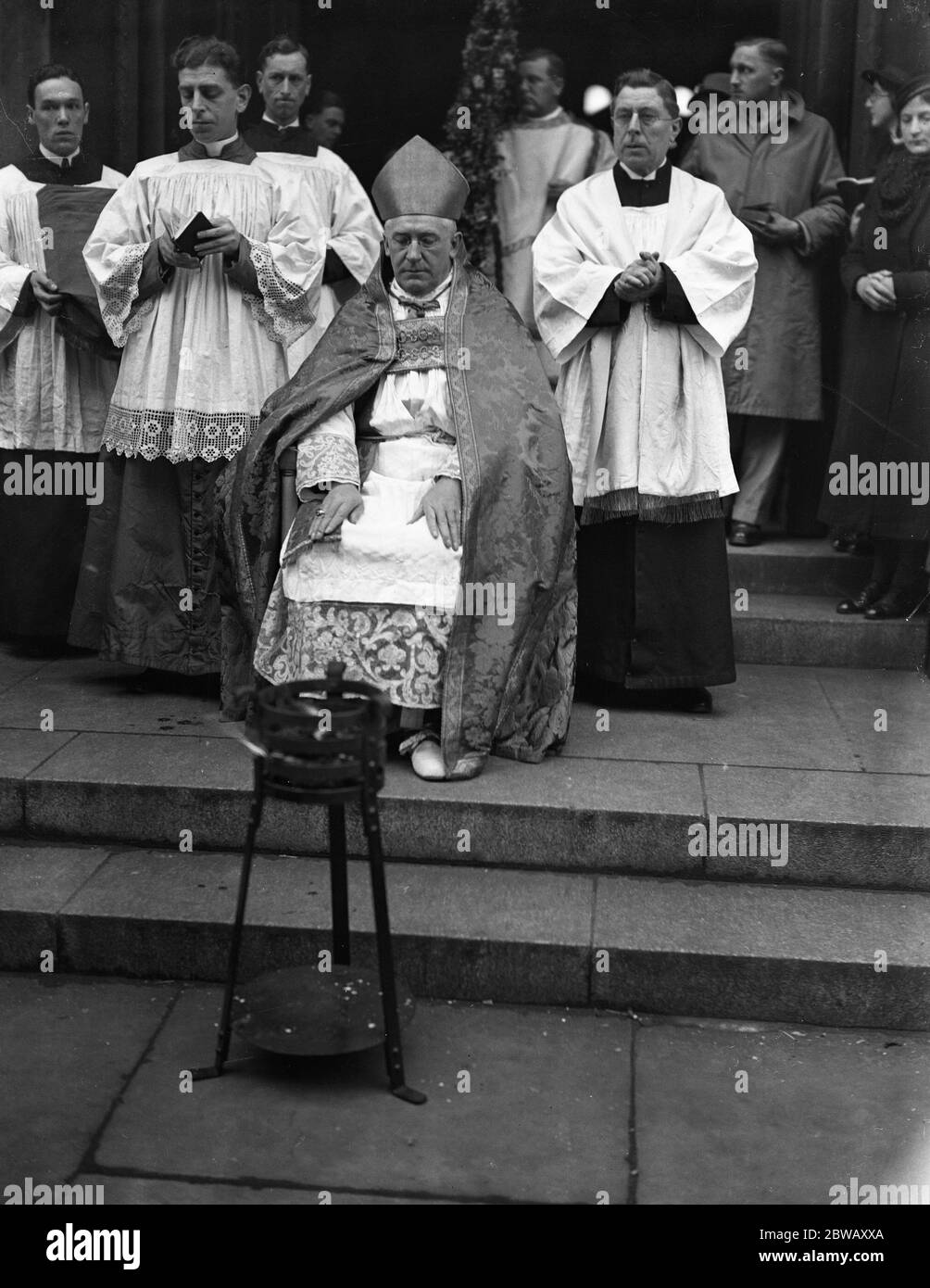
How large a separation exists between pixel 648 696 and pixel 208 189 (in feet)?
7.62

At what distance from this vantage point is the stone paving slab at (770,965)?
4125 mm

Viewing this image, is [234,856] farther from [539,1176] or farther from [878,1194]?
[878,1194]

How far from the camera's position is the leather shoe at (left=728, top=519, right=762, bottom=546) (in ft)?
21.6

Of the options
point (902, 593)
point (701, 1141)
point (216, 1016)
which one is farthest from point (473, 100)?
point (701, 1141)

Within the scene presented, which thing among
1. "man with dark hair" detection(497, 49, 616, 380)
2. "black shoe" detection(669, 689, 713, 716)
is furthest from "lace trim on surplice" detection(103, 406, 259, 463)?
"man with dark hair" detection(497, 49, 616, 380)

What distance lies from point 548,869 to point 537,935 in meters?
0.39

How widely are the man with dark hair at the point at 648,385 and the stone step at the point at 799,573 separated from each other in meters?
0.96

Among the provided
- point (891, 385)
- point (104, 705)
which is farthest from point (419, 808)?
point (891, 385)

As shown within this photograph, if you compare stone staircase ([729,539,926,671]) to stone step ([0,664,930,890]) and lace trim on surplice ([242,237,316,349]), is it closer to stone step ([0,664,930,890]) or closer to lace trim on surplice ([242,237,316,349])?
stone step ([0,664,930,890])

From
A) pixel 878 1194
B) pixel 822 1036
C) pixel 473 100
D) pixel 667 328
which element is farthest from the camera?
pixel 473 100

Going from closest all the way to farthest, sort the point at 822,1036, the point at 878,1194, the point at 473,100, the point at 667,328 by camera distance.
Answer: the point at 878,1194 < the point at 822,1036 < the point at 667,328 < the point at 473,100

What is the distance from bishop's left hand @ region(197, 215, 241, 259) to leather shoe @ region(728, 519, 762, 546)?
2407 mm

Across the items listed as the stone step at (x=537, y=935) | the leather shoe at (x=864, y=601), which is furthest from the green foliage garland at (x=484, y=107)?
the stone step at (x=537, y=935)

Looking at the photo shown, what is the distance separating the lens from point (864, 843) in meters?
4.48
